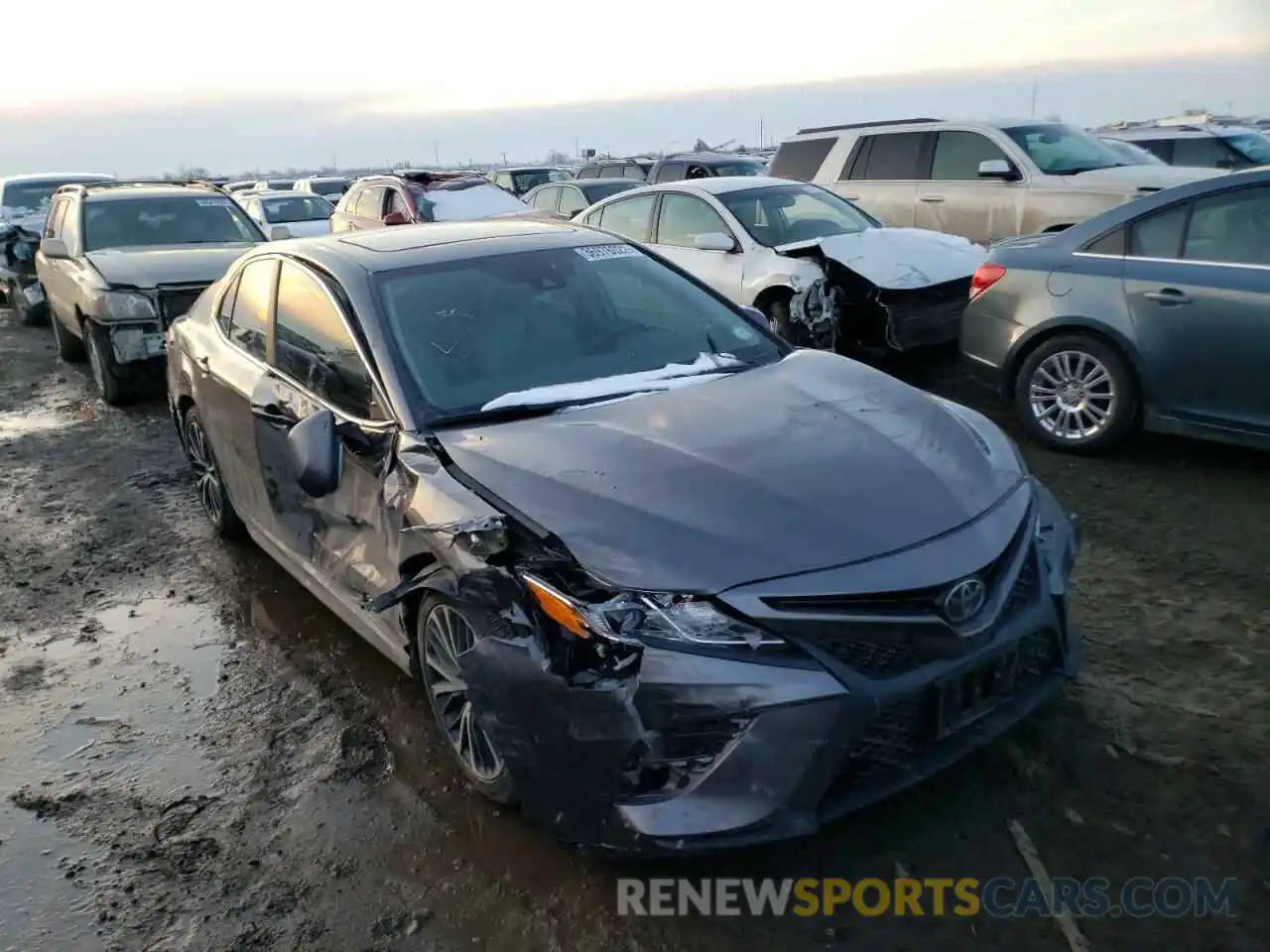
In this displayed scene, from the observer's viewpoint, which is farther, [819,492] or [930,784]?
[930,784]

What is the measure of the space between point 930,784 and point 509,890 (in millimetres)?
1300

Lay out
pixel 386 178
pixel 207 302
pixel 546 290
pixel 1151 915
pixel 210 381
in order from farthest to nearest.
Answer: pixel 386 178 → pixel 207 302 → pixel 210 381 → pixel 546 290 → pixel 1151 915

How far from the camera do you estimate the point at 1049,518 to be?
10.5 feet

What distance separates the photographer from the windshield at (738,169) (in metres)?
16.0

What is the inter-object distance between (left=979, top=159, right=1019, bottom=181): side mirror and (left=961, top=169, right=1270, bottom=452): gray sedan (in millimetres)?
3410

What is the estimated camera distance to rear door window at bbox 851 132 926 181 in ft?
34.9

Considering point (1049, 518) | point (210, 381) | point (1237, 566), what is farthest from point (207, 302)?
point (1237, 566)

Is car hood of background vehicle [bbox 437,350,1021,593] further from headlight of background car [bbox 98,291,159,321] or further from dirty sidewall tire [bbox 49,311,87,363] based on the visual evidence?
dirty sidewall tire [bbox 49,311,87,363]

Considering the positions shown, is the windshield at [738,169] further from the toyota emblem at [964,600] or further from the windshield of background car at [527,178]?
the toyota emblem at [964,600]

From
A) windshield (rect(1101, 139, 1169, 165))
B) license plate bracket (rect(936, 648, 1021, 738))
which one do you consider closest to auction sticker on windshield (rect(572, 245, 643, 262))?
license plate bracket (rect(936, 648, 1021, 738))

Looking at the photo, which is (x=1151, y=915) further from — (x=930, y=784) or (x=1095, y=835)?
(x=930, y=784)

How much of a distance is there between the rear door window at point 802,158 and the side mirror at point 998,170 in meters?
2.13

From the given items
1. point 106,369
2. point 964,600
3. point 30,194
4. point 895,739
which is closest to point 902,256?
point 964,600

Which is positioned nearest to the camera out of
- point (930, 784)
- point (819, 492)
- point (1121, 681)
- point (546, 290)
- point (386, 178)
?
point (819, 492)
